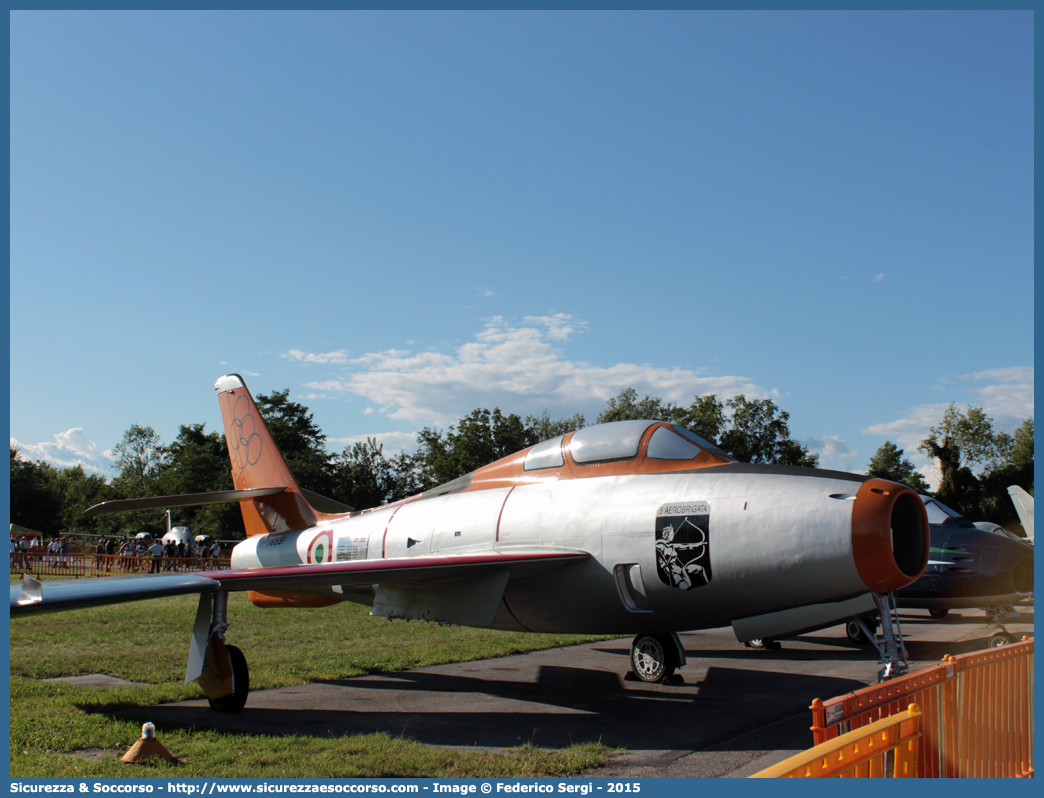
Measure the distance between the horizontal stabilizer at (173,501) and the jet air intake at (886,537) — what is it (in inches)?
317

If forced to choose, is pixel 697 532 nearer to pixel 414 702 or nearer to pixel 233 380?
pixel 414 702

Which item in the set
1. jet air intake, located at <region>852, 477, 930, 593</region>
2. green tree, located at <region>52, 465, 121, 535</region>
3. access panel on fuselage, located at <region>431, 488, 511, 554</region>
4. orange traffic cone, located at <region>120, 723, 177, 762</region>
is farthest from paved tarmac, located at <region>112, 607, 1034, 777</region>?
green tree, located at <region>52, 465, 121, 535</region>

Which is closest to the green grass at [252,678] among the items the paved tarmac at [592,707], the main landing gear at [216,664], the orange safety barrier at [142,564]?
the paved tarmac at [592,707]

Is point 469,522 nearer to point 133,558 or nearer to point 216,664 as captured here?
point 216,664

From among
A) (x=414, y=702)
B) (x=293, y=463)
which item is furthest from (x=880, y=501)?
(x=293, y=463)

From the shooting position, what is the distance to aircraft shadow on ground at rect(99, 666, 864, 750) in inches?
264

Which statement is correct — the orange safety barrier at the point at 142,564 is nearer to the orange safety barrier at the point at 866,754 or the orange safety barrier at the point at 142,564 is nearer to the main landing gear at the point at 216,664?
the main landing gear at the point at 216,664

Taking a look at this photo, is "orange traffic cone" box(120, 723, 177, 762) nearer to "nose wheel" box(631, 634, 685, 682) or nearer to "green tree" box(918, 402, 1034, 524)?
"nose wheel" box(631, 634, 685, 682)

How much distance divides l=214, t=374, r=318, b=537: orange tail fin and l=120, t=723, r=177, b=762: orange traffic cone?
6050 mm

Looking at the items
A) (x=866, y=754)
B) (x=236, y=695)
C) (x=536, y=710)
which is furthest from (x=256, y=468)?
(x=866, y=754)

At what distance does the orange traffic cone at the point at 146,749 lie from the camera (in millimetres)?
5633

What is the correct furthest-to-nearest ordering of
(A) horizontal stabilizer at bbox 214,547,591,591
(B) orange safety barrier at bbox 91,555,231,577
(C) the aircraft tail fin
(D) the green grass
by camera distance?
(B) orange safety barrier at bbox 91,555,231,577, (C) the aircraft tail fin, (A) horizontal stabilizer at bbox 214,547,591,591, (D) the green grass

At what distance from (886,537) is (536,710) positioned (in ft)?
13.8

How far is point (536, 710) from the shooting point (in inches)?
309
